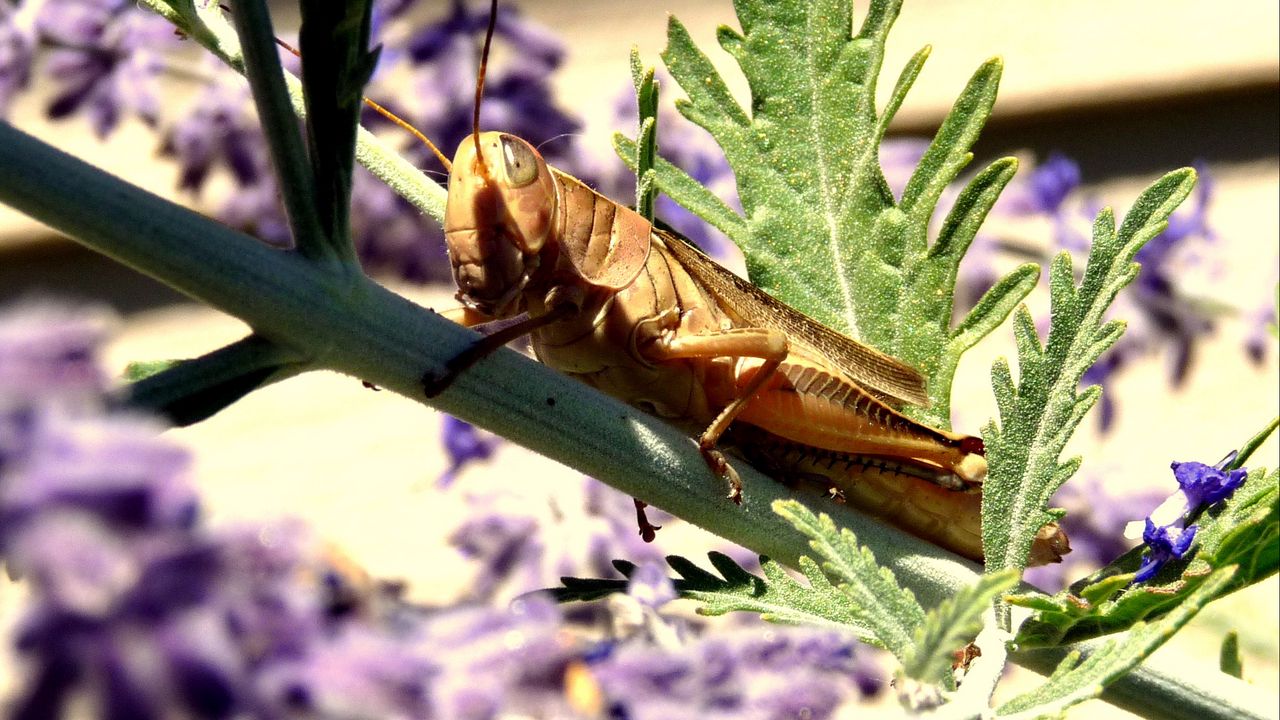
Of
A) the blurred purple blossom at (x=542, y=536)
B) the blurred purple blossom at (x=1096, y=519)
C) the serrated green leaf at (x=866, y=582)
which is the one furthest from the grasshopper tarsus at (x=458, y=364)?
the blurred purple blossom at (x=1096, y=519)

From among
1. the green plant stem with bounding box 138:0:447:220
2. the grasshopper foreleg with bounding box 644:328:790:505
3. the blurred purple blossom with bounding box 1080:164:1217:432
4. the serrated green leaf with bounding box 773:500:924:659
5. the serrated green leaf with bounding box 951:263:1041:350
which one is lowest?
the serrated green leaf with bounding box 773:500:924:659

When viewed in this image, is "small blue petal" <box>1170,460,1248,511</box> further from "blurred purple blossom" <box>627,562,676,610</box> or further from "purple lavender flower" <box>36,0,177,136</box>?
"purple lavender flower" <box>36,0,177,136</box>

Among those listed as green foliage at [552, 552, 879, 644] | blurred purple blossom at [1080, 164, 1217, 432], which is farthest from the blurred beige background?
green foliage at [552, 552, 879, 644]

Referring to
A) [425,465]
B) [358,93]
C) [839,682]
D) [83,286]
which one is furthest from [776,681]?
[83,286]

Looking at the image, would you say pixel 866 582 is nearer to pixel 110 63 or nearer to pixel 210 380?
pixel 210 380

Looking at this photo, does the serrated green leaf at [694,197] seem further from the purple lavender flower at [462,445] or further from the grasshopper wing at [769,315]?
the purple lavender flower at [462,445]

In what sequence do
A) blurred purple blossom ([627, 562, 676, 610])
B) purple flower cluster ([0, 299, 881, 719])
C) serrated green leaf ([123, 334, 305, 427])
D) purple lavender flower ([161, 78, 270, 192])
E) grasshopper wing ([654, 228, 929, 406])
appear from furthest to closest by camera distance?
1. purple lavender flower ([161, 78, 270, 192])
2. grasshopper wing ([654, 228, 929, 406])
3. blurred purple blossom ([627, 562, 676, 610])
4. serrated green leaf ([123, 334, 305, 427])
5. purple flower cluster ([0, 299, 881, 719])

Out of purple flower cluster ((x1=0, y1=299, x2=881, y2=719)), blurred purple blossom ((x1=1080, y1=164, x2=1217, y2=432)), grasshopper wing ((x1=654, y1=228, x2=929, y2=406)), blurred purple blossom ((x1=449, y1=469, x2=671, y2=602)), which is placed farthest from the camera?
blurred purple blossom ((x1=1080, y1=164, x2=1217, y2=432))
